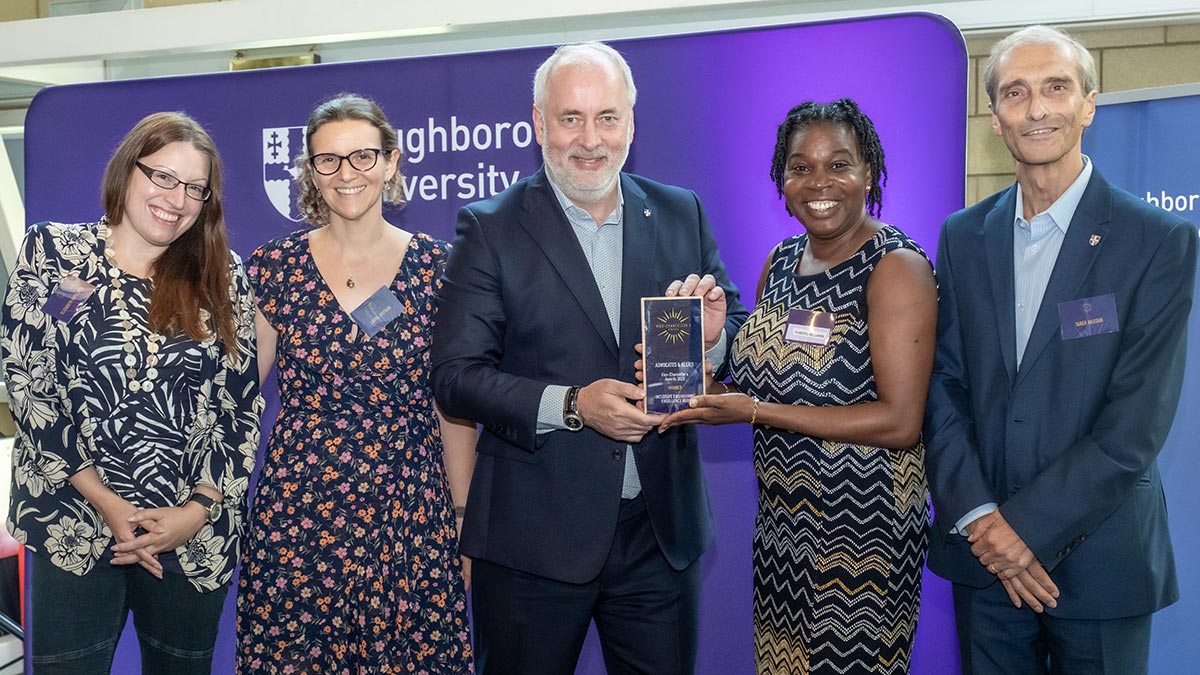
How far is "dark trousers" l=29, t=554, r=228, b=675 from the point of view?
2531 millimetres

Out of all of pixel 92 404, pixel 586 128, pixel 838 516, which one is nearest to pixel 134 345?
pixel 92 404

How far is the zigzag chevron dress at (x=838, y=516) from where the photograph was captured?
229 cm

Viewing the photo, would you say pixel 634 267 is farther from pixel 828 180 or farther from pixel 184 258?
pixel 184 258

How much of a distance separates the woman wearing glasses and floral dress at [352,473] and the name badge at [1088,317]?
4.97ft

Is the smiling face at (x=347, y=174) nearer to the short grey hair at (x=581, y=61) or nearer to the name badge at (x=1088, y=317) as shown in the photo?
the short grey hair at (x=581, y=61)

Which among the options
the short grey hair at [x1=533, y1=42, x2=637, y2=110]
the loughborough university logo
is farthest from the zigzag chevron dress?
the loughborough university logo

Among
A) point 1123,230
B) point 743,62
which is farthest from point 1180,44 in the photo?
point 1123,230

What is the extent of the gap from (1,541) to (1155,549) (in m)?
4.24

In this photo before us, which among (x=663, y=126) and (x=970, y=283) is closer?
(x=970, y=283)

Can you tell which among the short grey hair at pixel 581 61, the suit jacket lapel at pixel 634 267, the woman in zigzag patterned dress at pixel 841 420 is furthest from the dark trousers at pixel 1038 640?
the short grey hair at pixel 581 61

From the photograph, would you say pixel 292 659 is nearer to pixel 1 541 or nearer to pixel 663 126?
pixel 663 126

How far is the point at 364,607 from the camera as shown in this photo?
2598 mm

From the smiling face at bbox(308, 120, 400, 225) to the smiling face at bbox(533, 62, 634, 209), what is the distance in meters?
0.51

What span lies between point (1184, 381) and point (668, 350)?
84.4 inches
